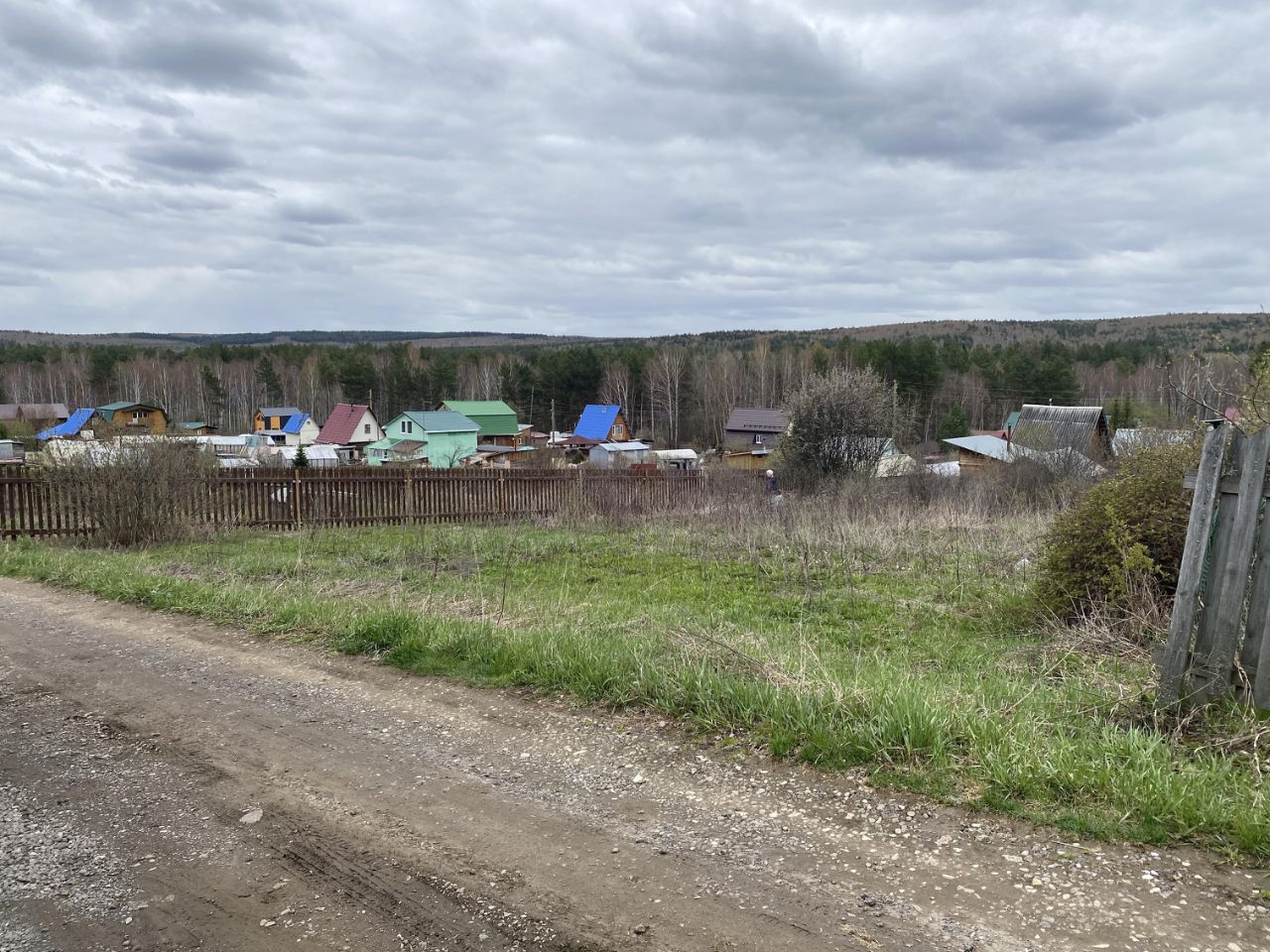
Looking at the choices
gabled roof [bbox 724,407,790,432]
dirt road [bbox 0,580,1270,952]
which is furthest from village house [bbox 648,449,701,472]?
dirt road [bbox 0,580,1270,952]

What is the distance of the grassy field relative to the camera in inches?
149

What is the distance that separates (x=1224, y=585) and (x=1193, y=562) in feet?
0.56

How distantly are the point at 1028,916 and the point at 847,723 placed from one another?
1.47 m

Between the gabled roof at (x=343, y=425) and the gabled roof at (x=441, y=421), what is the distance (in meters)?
5.24

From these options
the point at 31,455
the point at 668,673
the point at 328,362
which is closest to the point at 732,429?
the point at 328,362

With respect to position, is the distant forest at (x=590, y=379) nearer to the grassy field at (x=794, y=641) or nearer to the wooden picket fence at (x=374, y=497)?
the wooden picket fence at (x=374, y=497)

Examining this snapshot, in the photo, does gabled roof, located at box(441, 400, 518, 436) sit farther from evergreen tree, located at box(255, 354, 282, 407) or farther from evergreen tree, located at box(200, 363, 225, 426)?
evergreen tree, located at box(200, 363, 225, 426)

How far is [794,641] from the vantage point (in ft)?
22.5

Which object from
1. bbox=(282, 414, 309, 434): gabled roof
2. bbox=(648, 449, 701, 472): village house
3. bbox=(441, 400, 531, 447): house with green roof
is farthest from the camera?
bbox=(282, 414, 309, 434): gabled roof

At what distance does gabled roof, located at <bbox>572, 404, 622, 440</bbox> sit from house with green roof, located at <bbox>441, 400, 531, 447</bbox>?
6.38m

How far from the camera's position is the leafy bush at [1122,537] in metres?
6.98

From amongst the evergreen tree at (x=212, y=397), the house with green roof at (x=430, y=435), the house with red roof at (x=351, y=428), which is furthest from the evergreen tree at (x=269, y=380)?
the house with green roof at (x=430, y=435)

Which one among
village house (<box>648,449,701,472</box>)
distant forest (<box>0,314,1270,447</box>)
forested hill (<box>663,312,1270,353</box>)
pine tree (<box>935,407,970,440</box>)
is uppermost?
forested hill (<box>663,312,1270,353</box>)

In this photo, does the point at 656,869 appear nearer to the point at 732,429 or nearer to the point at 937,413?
the point at 732,429
